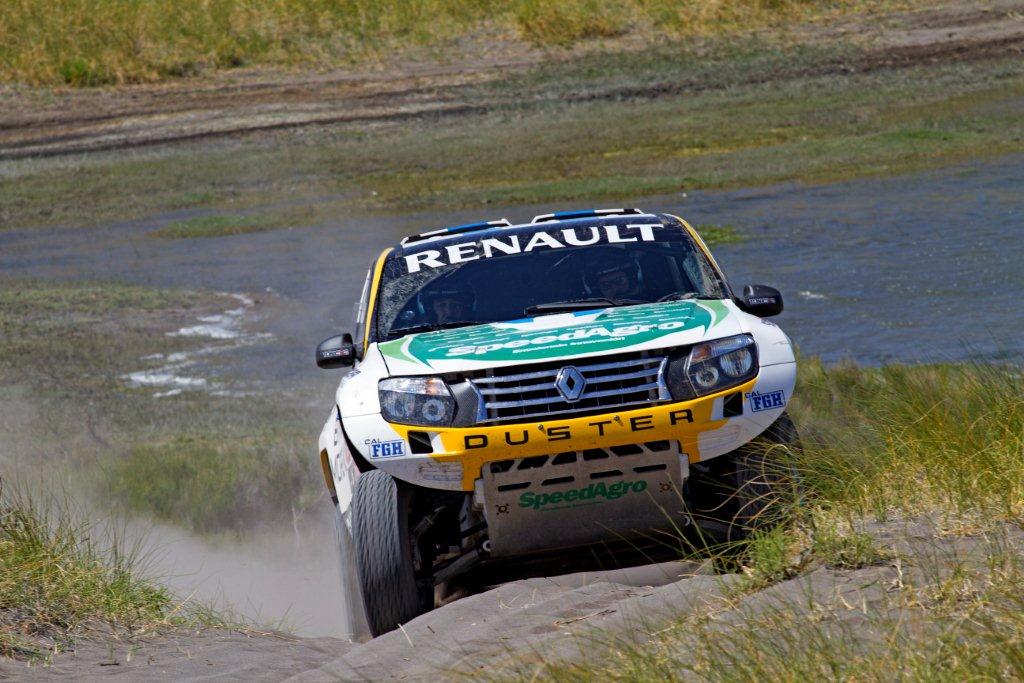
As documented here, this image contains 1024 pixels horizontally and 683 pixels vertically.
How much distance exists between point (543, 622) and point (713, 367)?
53.2 inches

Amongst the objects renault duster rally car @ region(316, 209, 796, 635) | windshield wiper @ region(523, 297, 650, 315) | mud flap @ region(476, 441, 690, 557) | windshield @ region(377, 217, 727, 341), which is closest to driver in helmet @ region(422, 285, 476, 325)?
windshield @ region(377, 217, 727, 341)

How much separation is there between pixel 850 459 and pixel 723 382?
73cm

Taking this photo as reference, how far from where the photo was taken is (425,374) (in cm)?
652

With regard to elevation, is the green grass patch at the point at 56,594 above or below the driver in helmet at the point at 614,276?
below

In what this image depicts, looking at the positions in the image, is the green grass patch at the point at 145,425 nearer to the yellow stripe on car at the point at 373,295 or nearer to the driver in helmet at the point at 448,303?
the yellow stripe on car at the point at 373,295

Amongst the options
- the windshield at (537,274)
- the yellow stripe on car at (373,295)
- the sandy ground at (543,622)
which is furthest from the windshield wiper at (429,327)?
the sandy ground at (543,622)

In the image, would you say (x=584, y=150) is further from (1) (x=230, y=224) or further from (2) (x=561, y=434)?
(2) (x=561, y=434)

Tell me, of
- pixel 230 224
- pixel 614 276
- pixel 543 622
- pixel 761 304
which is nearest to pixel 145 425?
pixel 614 276

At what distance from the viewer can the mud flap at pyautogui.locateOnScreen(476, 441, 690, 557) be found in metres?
6.31

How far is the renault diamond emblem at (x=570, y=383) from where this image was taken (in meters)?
6.32

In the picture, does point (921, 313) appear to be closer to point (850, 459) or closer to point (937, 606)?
point (850, 459)

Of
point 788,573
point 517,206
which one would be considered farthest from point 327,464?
point 517,206

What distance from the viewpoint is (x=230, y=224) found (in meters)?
26.5

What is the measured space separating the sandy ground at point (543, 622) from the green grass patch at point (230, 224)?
19470mm
